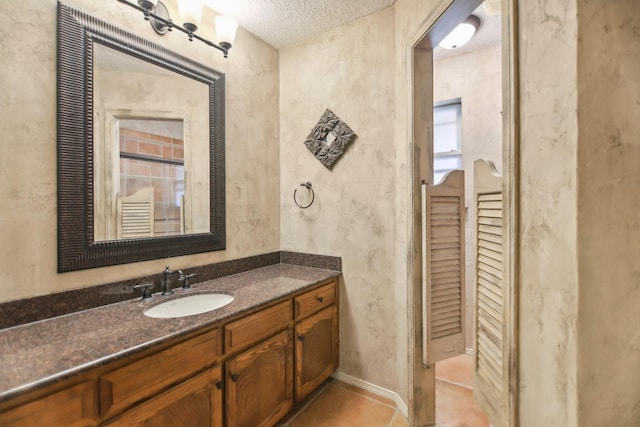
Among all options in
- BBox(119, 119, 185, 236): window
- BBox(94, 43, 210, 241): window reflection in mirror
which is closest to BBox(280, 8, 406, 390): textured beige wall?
BBox(94, 43, 210, 241): window reflection in mirror

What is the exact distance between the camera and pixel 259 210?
2.20 m

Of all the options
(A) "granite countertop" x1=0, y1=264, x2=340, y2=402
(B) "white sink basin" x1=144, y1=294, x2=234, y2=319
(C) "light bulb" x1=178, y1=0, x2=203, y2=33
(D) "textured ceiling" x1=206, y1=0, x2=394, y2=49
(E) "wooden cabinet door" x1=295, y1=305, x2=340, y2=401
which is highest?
(D) "textured ceiling" x1=206, y1=0, x2=394, y2=49

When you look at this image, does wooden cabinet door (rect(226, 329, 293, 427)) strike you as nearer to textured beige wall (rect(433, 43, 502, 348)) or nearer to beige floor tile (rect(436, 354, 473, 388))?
beige floor tile (rect(436, 354, 473, 388))

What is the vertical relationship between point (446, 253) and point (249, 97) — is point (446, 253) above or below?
below

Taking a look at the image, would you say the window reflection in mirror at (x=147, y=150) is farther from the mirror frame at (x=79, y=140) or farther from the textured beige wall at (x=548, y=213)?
the textured beige wall at (x=548, y=213)

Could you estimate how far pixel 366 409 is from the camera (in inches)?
71.5

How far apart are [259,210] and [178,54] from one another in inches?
44.2

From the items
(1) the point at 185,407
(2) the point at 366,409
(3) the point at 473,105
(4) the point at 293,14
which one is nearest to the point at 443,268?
(2) the point at 366,409

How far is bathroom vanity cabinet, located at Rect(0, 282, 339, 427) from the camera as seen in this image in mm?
856

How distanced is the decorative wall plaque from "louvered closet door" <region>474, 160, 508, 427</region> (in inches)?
40.2

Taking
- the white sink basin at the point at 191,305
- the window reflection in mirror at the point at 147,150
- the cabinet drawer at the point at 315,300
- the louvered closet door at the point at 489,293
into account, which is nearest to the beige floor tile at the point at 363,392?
the cabinet drawer at the point at 315,300

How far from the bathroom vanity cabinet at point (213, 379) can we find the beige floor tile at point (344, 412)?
156 millimetres

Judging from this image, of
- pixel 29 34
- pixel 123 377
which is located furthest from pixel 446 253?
pixel 29 34

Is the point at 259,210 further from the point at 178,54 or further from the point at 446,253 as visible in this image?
the point at 446,253
